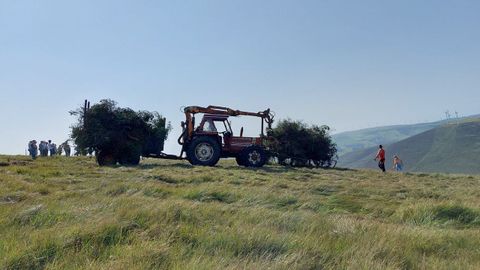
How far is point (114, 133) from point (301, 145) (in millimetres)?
9366

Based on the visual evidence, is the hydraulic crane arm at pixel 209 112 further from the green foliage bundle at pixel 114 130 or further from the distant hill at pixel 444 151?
the distant hill at pixel 444 151

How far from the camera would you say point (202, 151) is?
64.5 feet

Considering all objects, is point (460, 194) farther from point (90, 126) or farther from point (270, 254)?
point (90, 126)

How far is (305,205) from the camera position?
8.45 metres

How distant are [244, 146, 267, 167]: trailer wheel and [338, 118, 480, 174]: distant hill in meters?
45.0

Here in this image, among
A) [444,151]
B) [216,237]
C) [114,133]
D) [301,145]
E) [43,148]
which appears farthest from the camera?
[444,151]

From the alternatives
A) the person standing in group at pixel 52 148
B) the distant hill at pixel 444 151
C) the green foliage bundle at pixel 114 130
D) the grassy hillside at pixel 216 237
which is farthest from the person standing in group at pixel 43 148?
the distant hill at pixel 444 151

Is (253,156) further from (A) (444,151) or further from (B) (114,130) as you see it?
(A) (444,151)

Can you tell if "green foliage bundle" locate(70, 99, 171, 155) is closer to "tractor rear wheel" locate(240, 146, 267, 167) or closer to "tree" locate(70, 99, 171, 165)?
"tree" locate(70, 99, 171, 165)

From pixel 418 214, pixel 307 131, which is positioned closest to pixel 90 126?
pixel 307 131

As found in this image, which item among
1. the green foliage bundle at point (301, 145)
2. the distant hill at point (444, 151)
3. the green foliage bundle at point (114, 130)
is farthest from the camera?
the distant hill at point (444, 151)

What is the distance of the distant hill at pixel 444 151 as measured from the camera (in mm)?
68537

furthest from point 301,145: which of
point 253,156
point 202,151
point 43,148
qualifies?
point 43,148

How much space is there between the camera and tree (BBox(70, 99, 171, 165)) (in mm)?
19203
